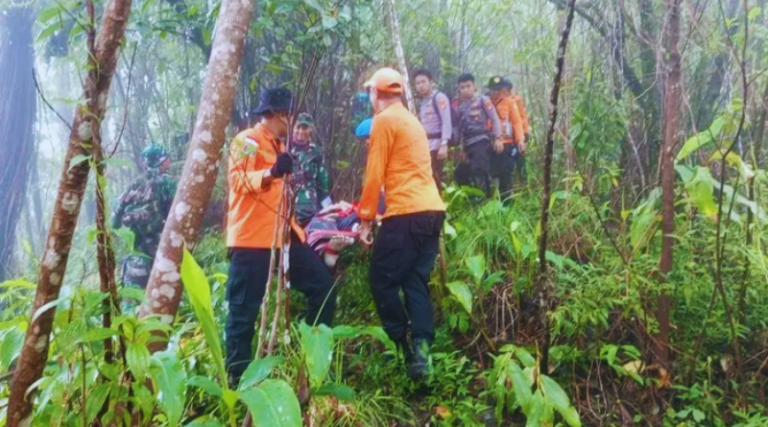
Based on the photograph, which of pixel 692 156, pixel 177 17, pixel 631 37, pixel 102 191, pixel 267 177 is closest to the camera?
pixel 102 191

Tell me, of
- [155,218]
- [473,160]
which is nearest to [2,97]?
[155,218]

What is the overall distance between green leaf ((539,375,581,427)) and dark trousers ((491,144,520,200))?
3397mm

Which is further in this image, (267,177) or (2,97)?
(2,97)

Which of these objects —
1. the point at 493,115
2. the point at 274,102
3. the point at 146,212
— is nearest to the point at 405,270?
the point at 274,102

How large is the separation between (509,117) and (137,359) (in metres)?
4.80

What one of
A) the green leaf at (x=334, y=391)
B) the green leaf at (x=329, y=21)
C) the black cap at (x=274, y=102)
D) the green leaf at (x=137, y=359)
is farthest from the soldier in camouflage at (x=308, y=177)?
the green leaf at (x=137, y=359)

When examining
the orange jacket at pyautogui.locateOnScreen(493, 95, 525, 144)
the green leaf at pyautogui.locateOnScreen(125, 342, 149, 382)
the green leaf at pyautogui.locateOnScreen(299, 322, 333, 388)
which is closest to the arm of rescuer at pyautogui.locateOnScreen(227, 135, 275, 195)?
the green leaf at pyautogui.locateOnScreen(299, 322, 333, 388)

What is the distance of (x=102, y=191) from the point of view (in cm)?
198

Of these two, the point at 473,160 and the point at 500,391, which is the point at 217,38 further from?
→ the point at 473,160

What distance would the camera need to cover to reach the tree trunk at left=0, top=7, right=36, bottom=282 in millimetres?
13531

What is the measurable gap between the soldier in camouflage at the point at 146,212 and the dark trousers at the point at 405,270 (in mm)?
3370

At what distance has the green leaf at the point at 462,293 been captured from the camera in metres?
3.49

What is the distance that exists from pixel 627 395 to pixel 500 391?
2.85 feet

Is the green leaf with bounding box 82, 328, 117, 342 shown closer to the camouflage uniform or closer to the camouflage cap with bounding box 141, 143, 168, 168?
the camouflage uniform
